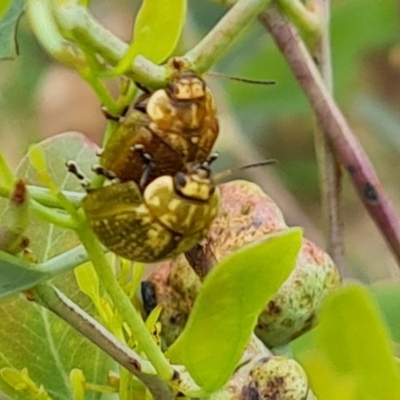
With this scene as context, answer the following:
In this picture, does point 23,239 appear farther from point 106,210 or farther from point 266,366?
point 266,366

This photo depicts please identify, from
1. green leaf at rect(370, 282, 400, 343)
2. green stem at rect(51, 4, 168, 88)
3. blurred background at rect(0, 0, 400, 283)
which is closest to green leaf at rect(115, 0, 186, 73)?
green stem at rect(51, 4, 168, 88)

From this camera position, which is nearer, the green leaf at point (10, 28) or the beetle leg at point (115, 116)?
the beetle leg at point (115, 116)

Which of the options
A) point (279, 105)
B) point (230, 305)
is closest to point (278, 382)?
point (230, 305)

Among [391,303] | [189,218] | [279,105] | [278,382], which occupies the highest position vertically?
[189,218]

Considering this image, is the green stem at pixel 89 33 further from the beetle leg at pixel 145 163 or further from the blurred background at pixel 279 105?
the blurred background at pixel 279 105

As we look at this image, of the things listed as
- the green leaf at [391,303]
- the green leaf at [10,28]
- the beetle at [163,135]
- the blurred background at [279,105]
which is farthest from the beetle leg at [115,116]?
the blurred background at [279,105]

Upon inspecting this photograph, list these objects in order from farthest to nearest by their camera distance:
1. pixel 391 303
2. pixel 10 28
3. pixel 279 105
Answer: pixel 279 105, pixel 391 303, pixel 10 28

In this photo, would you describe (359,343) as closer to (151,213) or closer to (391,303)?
(151,213)
